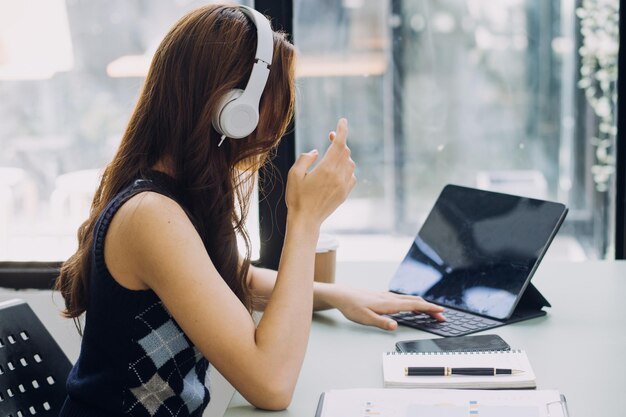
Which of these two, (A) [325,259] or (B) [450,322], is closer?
(B) [450,322]

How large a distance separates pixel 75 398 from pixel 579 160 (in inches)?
56.5

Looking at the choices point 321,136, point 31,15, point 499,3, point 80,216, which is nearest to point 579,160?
point 499,3

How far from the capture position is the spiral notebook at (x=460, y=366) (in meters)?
0.98

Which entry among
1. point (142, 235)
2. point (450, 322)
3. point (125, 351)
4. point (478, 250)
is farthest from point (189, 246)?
point (478, 250)

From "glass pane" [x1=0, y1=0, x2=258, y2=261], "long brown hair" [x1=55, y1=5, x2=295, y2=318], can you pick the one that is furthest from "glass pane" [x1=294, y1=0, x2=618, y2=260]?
"long brown hair" [x1=55, y1=5, x2=295, y2=318]

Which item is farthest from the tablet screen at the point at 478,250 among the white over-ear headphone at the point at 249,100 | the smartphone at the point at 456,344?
the white over-ear headphone at the point at 249,100

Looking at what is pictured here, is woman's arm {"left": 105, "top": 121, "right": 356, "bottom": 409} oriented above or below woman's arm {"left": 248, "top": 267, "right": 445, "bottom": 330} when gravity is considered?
above

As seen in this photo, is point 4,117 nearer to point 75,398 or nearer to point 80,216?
point 80,216

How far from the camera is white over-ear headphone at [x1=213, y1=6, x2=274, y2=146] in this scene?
1.07 m

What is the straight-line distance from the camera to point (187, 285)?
994mm

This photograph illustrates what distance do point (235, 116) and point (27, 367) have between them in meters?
0.47

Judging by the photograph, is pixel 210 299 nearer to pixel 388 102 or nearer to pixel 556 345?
pixel 556 345

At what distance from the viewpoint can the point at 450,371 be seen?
1002 millimetres

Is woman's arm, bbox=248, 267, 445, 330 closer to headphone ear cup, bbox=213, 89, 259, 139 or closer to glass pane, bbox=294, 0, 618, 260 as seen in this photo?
headphone ear cup, bbox=213, 89, 259, 139
